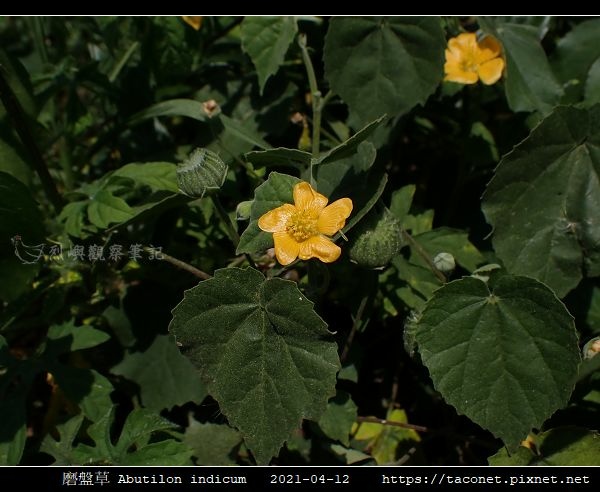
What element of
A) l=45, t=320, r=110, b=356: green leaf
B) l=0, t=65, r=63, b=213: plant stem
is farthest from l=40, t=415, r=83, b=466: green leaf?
l=0, t=65, r=63, b=213: plant stem

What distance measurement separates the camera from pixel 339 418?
75.6 inches

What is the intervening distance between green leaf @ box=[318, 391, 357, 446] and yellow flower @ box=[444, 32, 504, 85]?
3.24 ft

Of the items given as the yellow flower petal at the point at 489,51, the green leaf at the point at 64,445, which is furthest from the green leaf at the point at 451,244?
the green leaf at the point at 64,445

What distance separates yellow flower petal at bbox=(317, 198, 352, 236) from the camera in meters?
1.56

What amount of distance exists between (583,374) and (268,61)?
48.1 inches

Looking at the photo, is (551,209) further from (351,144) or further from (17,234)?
(17,234)

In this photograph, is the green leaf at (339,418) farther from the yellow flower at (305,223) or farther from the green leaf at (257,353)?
the yellow flower at (305,223)

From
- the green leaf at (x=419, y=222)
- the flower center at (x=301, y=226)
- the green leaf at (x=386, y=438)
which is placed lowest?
the green leaf at (x=386, y=438)

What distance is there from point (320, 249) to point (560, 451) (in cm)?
81

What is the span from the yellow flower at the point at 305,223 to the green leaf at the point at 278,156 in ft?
0.22

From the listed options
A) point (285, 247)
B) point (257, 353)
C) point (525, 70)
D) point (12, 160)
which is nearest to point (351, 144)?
point (285, 247)

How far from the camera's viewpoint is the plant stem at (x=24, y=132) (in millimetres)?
1883

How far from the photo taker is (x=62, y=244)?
2.01 meters

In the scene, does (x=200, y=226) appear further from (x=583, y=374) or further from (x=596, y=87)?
(x=596, y=87)
